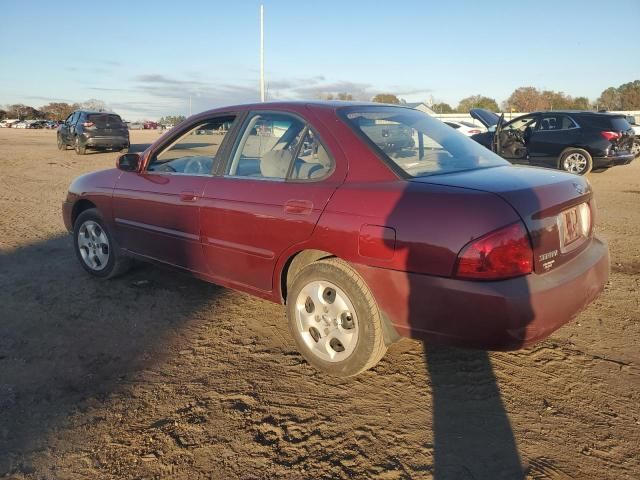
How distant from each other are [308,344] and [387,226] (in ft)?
3.21

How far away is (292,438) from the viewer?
7.91ft

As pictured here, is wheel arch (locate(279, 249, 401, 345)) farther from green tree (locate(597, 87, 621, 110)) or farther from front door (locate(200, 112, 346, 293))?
green tree (locate(597, 87, 621, 110))

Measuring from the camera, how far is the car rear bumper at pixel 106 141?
18859mm

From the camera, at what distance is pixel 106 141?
1916cm

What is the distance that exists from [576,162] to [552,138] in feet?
2.74

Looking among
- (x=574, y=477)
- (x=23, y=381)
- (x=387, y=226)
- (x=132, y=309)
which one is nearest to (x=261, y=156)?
(x=387, y=226)

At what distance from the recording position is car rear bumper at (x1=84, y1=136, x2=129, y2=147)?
18859mm

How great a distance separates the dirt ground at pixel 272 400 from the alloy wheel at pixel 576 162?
9.01 meters

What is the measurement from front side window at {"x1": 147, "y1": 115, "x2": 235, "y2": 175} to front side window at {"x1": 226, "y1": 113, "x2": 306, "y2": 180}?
0.71 ft

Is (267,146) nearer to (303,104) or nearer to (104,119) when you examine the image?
(303,104)

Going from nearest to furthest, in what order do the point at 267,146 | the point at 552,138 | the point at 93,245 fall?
the point at 267,146, the point at 93,245, the point at 552,138

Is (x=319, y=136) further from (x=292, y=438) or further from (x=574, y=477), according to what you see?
(x=574, y=477)

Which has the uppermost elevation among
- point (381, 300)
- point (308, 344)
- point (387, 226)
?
point (387, 226)

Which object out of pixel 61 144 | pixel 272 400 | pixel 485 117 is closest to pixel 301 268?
pixel 272 400
